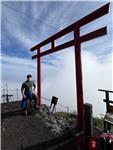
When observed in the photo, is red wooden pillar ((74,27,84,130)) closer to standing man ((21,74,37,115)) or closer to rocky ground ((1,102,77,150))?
rocky ground ((1,102,77,150))

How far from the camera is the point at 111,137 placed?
479 cm

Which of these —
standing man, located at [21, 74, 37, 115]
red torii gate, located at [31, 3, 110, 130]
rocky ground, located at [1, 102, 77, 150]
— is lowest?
rocky ground, located at [1, 102, 77, 150]

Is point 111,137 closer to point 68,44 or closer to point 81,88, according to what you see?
point 81,88

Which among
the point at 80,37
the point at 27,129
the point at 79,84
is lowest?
the point at 27,129

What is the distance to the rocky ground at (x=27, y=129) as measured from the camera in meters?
6.41

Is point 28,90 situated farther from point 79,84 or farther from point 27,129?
point 79,84

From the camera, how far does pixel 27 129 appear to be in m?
7.28

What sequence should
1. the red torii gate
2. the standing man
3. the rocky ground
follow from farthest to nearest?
the standing man
the red torii gate
the rocky ground

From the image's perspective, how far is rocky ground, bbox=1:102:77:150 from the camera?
641 cm

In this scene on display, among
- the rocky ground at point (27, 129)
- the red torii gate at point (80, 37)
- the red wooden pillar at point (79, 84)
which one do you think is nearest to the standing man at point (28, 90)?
the rocky ground at point (27, 129)

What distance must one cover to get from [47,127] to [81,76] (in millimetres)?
2008

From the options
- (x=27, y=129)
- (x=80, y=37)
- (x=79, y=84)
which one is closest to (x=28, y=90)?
(x=27, y=129)

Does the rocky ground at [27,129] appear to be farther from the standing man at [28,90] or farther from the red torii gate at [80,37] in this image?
the red torii gate at [80,37]

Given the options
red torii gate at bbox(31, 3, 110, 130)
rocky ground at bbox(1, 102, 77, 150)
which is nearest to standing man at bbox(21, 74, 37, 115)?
rocky ground at bbox(1, 102, 77, 150)
